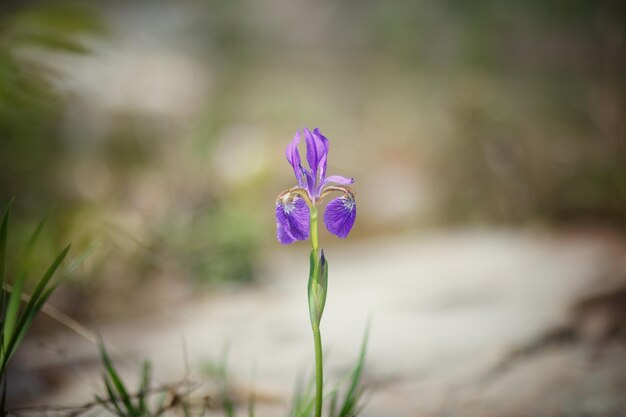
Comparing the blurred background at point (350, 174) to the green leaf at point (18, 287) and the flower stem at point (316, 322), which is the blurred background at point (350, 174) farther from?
the flower stem at point (316, 322)

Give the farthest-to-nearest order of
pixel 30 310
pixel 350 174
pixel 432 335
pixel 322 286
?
1. pixel 350 174
2. pixel 432 335
3. pixel 30 310
4. pixel 322 286

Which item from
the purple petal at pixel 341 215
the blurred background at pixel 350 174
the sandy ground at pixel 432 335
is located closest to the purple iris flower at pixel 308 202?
the purple petal at pixel 341 215

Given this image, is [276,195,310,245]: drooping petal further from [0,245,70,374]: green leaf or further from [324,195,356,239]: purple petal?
[0,245,70,374]: green leaf

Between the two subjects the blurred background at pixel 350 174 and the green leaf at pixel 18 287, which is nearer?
the green leaf at pixel 18 287

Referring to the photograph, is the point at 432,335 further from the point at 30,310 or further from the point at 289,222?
the point at 30,310

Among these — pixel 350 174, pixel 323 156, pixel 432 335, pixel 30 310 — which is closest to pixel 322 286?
pixel 323 156

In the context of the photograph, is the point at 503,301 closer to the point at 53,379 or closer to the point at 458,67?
the point at 53,379

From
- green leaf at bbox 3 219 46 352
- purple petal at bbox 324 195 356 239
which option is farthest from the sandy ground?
purple petal at bbox 324 195 356 239
